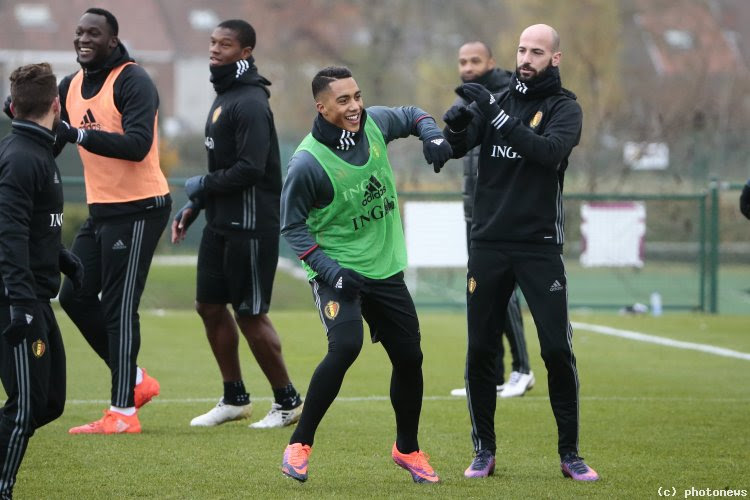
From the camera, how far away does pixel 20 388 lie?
5480 millimetres

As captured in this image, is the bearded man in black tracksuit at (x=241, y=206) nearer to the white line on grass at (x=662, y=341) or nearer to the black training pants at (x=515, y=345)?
the black training pants at (x=515, y=345)

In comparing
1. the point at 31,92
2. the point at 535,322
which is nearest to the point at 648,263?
the point at 535,322

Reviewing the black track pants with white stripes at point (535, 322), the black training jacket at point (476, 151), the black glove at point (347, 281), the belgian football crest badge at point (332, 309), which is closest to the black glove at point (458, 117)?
the black track pants with white stripes at point (535, 322)

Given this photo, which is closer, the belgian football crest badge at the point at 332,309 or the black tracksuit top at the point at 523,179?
the belgian football crest badge at the point at 332,309

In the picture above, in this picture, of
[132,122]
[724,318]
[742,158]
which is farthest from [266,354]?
[742,158]

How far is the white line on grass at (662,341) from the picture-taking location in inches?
487

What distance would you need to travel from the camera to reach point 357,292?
6.02 meters

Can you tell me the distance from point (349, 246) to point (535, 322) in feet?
3.38

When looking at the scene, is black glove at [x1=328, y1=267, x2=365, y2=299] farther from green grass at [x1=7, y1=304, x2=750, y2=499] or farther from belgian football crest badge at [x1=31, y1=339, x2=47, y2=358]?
belgian football crest badge at [x1=31, y1=339, x2=47, y2=358]

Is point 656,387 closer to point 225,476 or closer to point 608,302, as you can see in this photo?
point 225,476

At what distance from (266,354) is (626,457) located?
94.4 inches

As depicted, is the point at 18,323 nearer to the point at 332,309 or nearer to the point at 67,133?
the point at 332,309

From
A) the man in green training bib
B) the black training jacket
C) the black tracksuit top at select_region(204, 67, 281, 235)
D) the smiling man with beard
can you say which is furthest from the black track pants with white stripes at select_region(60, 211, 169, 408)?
the black training jacket
